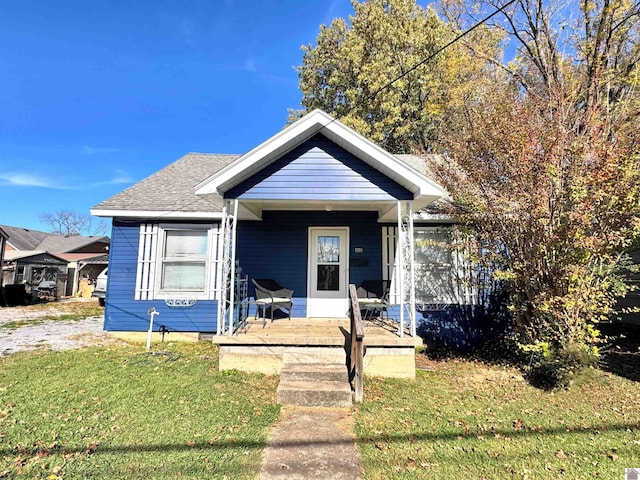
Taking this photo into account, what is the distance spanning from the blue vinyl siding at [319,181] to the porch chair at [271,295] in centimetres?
213

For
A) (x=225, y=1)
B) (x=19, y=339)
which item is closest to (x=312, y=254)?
(x=19, y=339)

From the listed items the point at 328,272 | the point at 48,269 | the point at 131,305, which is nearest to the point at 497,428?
the point at 328,272

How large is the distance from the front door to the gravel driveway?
4734 millimetres

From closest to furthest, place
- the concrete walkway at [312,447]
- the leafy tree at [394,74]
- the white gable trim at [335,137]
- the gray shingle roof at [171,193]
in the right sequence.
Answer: the concrete walkway at [312,447] → the white gable trim at [335,137] → the gray shingle roof at [171,193] → the leafy tree at [394,74]

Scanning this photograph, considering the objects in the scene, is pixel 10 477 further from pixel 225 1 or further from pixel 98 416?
pixel 225 1

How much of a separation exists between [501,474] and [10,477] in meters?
4.20

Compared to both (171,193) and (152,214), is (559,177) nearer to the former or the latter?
(152,214)

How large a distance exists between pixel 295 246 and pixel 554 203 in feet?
16.5

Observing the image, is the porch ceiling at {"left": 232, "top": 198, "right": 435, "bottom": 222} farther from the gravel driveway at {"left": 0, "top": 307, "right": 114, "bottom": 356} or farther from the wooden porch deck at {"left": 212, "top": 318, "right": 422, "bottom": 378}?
the gravel driveway at {"left": 0, "top": 307, "right": 114, "bottom": 356}

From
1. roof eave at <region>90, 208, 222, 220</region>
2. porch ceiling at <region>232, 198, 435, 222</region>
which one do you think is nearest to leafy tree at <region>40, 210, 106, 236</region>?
roof eave at <region>90, 208, 222, 220</region>

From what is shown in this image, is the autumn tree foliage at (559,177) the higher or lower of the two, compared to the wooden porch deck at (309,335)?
higher

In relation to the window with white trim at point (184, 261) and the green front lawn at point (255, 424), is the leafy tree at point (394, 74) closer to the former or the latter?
the window with white trim at point (184, 261)

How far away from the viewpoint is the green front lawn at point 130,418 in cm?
285

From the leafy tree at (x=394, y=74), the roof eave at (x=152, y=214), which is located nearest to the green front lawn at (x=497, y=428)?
the roof eave at (x=152, y=214)
